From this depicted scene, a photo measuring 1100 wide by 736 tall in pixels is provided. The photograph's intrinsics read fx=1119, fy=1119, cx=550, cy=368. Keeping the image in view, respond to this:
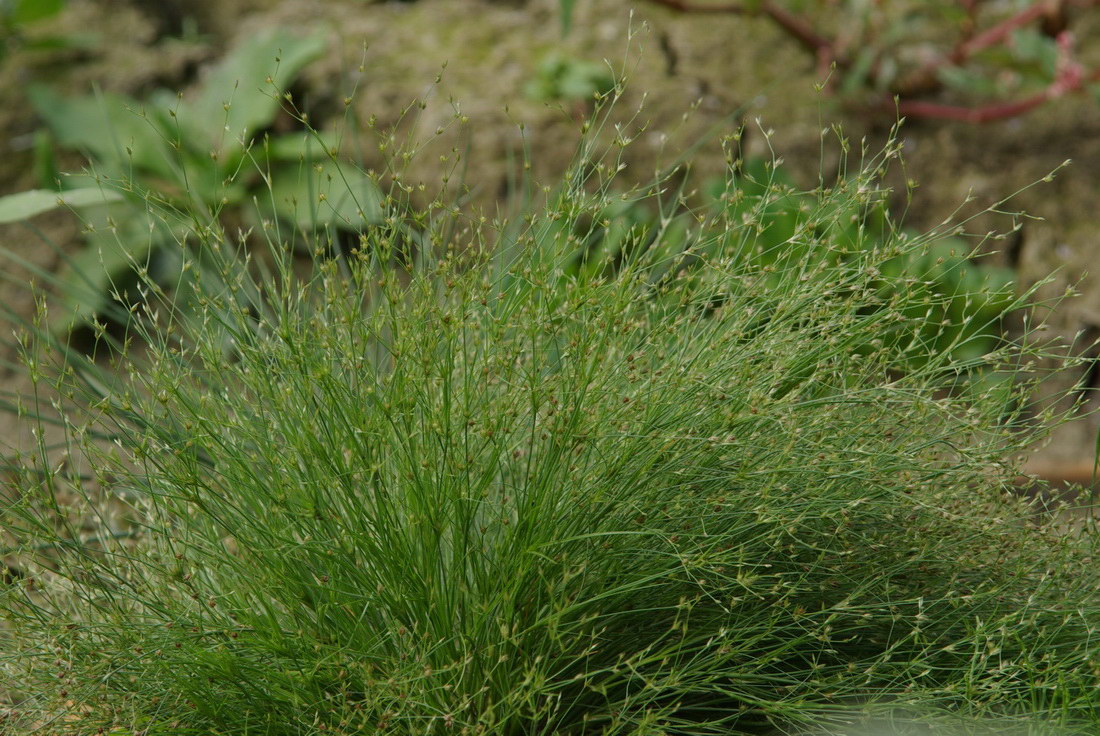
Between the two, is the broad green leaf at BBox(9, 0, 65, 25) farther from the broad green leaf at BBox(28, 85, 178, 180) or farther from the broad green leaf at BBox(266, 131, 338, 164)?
the broad green leaf at BBox(266, 131, 338, 164)

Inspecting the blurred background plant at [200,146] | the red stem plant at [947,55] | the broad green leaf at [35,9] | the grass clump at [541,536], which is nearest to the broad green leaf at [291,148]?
the blurred background plant at [200,146]

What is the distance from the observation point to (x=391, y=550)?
1352mm

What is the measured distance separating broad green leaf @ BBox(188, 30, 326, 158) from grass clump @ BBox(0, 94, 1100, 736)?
79.5 inches

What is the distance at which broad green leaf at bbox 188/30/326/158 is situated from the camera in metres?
3.30

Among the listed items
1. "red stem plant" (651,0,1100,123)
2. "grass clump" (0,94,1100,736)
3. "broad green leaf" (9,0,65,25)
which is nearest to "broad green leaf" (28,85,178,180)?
"broad green leaf" (9,0,65,25)

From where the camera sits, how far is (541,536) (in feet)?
4.34

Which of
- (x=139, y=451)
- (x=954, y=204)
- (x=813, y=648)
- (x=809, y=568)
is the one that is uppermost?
(x=139, y=451)

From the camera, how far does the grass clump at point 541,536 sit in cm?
130

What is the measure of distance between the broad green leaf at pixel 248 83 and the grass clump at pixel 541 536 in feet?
6.63

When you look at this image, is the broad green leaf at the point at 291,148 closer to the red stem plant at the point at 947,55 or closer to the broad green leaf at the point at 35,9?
the broad green leaf at the point at 35,9

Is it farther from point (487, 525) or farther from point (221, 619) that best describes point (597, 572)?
point (221, 619)

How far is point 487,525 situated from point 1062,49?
8.83 feet

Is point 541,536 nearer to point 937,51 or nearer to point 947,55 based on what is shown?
point 947,55

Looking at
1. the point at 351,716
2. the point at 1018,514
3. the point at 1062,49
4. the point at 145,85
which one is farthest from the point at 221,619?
the point at 1062,49
